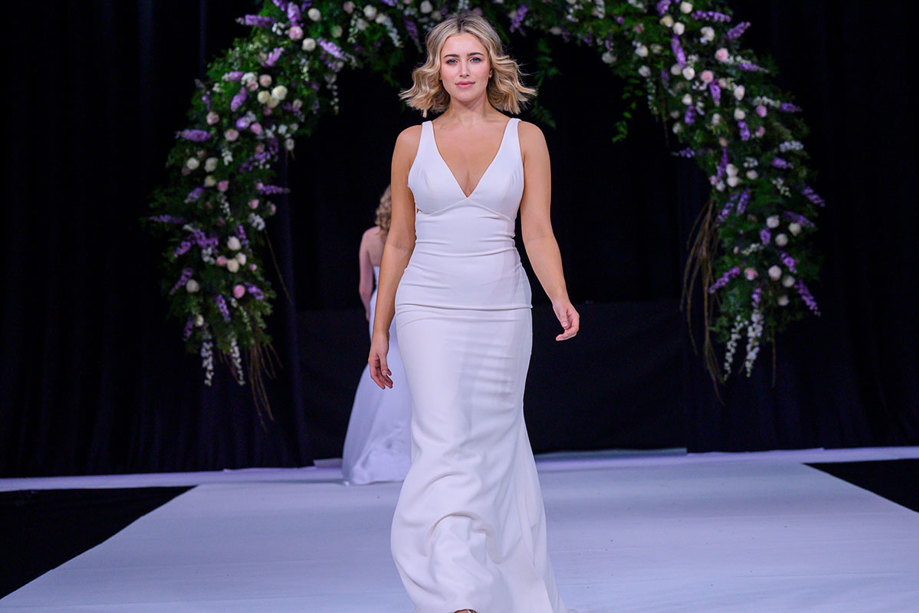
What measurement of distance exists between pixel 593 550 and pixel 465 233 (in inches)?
66.5

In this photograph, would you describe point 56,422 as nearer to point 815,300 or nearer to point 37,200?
point 37,200

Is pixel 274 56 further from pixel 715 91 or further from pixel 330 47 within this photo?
pixel 715 91

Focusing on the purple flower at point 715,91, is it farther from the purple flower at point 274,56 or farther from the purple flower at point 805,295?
the purple flower at point 274,56

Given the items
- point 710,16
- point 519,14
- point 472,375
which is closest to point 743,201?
point 710,16

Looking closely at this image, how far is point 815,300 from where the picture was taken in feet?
25.7

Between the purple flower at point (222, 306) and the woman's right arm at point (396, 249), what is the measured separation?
431 centimetres

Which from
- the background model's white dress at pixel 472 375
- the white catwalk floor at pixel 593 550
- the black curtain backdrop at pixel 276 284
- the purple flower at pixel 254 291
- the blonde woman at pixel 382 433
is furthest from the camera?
the black curtain backdrop at pixel 276 284

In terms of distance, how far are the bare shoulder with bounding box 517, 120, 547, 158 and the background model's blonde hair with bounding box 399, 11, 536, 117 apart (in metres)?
0.06

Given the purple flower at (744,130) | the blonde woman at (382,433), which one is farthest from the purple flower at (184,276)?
the purple flower at (744,130)

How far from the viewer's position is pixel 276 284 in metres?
7.80

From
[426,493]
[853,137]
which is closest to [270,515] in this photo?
[426,493]

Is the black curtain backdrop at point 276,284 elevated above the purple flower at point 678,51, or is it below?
below

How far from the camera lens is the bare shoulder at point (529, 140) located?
291 cm

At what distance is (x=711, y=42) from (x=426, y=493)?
5.19m
